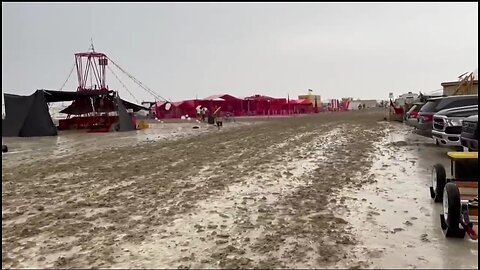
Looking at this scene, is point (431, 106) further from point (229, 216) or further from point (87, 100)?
point (87, 100)

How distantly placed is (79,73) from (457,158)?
31558 mm

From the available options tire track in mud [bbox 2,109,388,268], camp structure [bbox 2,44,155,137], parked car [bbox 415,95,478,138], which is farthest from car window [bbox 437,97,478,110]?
camp structure [bbox 2,44,155,137]

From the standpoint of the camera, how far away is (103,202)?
23.0ft

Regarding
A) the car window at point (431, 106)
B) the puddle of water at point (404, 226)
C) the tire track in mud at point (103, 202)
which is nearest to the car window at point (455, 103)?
the car window at point (431, 106)

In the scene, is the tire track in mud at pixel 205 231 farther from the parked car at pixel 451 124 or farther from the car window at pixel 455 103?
the car window at pixel 455 103

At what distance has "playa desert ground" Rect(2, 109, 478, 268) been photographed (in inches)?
173

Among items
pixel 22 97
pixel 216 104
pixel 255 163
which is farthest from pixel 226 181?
pixel 216 104

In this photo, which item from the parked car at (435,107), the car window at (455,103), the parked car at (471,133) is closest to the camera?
the parked car at (471,133)

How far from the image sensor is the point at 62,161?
13000 millimetres

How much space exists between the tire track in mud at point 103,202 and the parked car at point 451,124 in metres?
3.86

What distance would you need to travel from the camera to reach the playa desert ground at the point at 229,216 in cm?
439

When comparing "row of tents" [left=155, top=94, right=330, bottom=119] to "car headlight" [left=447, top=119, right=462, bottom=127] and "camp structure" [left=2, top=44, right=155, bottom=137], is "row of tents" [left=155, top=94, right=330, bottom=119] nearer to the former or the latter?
"camp structure" [left=2, top=44, right=155, bottom=137]

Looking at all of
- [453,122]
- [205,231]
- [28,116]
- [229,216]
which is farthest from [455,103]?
[28,116]

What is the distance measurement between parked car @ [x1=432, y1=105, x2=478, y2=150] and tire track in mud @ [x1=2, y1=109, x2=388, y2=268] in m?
3.86
